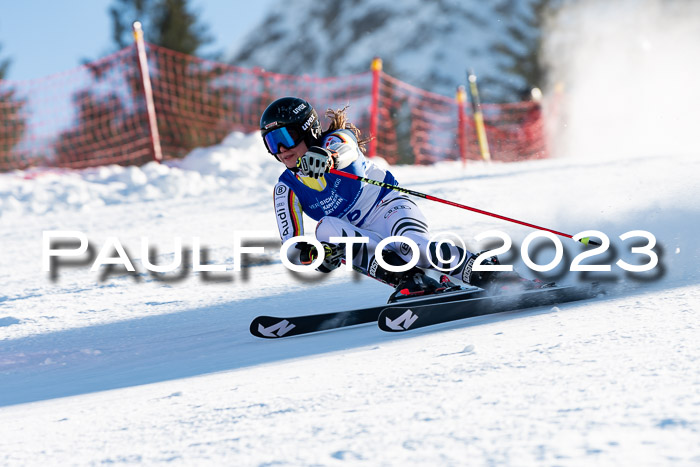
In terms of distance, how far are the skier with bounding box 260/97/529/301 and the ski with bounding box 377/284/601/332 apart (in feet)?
0.57

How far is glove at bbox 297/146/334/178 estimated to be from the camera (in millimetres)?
3510

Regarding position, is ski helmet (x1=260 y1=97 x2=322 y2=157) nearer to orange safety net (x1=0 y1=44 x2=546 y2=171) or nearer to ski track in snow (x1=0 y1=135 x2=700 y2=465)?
ski track in snow (x1=0 y1=135 x2=700 y2=465)

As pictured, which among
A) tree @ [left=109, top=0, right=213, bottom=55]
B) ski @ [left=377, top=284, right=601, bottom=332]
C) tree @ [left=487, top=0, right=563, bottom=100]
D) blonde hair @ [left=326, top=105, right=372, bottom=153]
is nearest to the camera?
ski @ [left=377, top=284, right=601, bottom=332]

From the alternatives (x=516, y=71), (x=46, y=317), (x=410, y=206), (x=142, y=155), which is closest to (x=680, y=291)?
(x=410, y=206)

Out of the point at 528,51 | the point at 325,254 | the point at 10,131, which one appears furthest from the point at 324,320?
the point at 528,51

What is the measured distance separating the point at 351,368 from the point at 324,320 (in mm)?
936

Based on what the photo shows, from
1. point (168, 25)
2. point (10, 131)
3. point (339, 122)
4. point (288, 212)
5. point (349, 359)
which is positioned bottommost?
point (349, 359)

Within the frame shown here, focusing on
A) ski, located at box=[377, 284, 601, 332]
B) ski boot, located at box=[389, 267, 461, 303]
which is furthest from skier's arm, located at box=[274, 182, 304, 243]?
ski, located at box=[377, 284, 601, 332]

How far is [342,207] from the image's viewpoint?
3.92 m

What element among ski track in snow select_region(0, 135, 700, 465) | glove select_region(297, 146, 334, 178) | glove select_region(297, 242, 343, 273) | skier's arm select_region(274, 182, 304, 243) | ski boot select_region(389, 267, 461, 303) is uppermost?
glove select_region(297, 146, 334, 178)

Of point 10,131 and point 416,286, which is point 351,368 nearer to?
point 416,286

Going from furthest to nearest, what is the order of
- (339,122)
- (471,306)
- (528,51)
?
1. (528,51)
2. (339,122)
3. (471,306)

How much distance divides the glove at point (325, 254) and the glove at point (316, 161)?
1.16 feet

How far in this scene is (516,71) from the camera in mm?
41156
